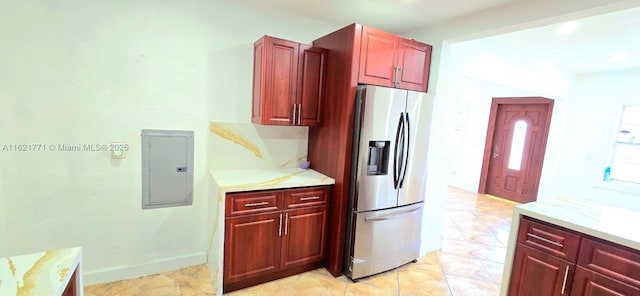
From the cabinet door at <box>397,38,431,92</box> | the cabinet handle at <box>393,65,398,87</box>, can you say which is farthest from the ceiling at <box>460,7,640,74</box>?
the cabinet handle at <box>393,65,398,87</box>

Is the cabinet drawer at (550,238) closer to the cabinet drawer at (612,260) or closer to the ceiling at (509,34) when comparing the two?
the cabinet drawer at (612,260)

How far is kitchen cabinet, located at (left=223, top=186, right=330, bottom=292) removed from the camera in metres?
2.20

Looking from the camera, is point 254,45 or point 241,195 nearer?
point 241,195

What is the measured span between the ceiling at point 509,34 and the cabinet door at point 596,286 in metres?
1.99

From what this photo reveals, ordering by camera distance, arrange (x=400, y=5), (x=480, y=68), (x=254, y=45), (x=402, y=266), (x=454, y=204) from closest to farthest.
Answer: (x=400, y=5), (x=254, y=45), (x=402, y=266), (x=480, y=68), (x=454, y=204)

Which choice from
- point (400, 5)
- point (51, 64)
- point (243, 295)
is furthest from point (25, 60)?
point (400, 5)

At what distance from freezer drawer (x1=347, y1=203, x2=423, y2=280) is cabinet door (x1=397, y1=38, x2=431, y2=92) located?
1189mm

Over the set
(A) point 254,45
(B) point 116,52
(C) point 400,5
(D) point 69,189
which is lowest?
(D) point 69,189

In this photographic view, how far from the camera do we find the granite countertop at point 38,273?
97cm

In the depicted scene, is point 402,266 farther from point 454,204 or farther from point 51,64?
point 51,64

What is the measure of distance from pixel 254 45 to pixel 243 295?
217 centimetres

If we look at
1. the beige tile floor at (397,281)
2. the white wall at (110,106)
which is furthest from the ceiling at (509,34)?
the beige tile floor at (397,281)

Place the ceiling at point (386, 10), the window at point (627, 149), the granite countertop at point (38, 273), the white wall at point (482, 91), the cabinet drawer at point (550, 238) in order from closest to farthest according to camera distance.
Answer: the granite countertop at point (38, 273), the cabinet drawer at point (550, 238), the ceiling at point (386, 10), the white wall at point (482, 91), the window at point (627, 149)

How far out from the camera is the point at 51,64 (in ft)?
6.58
